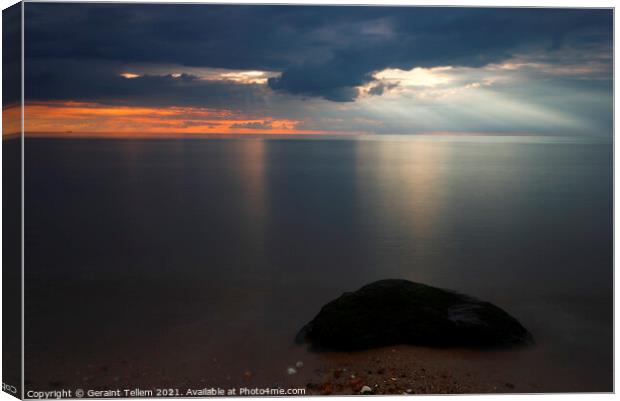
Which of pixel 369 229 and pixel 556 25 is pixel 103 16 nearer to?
pixel 369 229

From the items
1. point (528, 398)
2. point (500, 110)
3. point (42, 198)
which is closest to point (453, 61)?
point (500, 110)

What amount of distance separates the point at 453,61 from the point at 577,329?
2.15m

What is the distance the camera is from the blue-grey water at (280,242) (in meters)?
4.62

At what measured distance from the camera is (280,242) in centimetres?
564

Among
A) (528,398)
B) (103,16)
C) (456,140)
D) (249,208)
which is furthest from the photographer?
(249,208)

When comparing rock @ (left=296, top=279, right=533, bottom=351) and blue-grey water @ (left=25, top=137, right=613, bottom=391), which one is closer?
rock @ (left=296, top=279, right=533, bottom=351)

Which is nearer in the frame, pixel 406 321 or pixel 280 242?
pixel 406 321

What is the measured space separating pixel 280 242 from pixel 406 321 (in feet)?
4.84

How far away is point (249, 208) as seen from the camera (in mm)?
5902

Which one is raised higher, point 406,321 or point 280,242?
point 280,242

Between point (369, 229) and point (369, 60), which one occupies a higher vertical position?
point (369, 60)

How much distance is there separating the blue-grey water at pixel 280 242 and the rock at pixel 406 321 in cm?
20

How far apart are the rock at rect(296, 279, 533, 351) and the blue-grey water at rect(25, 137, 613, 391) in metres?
0.20

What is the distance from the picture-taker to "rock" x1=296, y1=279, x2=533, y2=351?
4.50m
